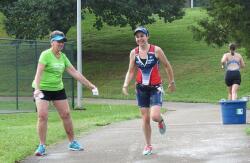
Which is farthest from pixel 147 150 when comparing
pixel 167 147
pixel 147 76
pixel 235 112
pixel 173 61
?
pixel 173 61

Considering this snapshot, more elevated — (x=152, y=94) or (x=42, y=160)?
(x=152, y=94)

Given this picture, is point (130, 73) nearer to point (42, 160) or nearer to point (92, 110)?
point (42, 160)

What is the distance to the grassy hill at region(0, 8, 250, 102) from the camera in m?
29.6

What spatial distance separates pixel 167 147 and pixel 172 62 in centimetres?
2799

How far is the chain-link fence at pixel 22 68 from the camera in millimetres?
22844

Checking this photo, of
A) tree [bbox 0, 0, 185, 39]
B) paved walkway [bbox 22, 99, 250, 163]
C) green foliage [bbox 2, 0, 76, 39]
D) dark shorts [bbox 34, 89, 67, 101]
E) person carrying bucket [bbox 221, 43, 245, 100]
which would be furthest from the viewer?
tree [bbox 0, 0, 185, 39]

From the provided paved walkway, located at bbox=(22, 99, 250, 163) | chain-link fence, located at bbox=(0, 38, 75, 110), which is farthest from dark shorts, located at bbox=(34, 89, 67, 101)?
chain-link fence, located at bbox=(0, 38, 75, 110)

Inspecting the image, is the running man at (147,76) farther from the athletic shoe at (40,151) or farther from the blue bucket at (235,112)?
the blue bucket at (235,112)

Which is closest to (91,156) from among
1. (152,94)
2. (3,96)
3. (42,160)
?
(42,160)

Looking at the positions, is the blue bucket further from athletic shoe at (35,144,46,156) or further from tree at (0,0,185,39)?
tree at (0,0,185,39)

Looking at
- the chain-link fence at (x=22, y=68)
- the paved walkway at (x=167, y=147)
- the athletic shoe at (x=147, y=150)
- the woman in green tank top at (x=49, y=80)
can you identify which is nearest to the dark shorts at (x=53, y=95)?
the woman in green tank top at (x=49, y=80)

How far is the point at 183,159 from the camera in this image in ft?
27.2

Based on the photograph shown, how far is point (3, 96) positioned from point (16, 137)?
16975 millimetres

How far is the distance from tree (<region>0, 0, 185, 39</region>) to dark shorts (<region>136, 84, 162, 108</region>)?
72.5 ft
